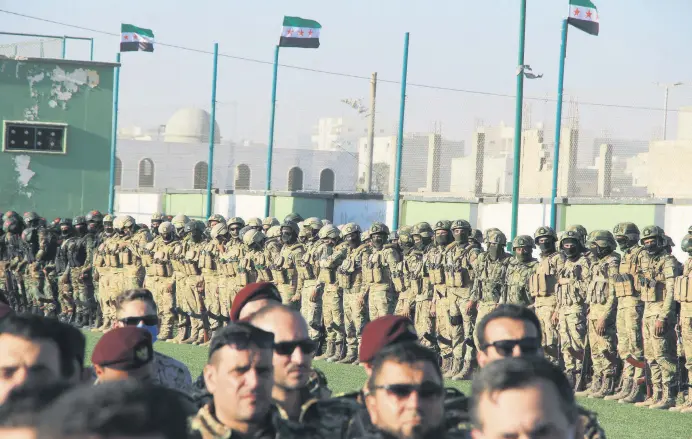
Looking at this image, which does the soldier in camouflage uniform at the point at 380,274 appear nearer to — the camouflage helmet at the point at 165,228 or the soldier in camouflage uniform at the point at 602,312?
the soldier in camouflage uniform at the point at 602,312

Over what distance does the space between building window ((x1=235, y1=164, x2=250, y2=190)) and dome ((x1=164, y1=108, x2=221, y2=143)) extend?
29.7 ft

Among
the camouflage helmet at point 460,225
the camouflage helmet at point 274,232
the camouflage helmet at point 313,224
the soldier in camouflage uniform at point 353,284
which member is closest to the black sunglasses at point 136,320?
the camouflage helmet at point 460,225

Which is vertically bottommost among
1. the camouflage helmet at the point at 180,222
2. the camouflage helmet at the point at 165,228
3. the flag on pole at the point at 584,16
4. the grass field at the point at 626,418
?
the grass field at the point at 626,418

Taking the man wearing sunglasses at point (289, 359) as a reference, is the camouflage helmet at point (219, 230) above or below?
above

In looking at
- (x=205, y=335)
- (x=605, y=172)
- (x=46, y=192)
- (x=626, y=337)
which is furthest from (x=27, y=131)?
(x=626, y=337)

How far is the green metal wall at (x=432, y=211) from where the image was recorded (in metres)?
22.4

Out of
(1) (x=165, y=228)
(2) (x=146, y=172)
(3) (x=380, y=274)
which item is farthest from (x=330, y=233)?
(2) (x=146, y=172)

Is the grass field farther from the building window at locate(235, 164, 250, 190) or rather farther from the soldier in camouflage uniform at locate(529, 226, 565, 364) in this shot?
the building window at locate(235, 164, 250, 190)

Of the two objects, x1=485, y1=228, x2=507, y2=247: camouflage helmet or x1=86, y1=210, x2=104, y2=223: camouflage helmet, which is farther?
x1=86, y1=210, x2=104, y2=223: camouflage helmet

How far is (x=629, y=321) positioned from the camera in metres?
13.7

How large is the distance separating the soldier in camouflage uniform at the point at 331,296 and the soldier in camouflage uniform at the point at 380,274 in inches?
26.2

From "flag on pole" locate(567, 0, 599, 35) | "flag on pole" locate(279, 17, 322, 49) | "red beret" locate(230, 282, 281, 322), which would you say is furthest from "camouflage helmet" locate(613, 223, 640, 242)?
"flag on pole" locate(279, 17, 322, 49)

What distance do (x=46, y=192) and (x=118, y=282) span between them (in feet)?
30.6

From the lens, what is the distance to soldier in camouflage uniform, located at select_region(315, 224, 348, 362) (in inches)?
702
